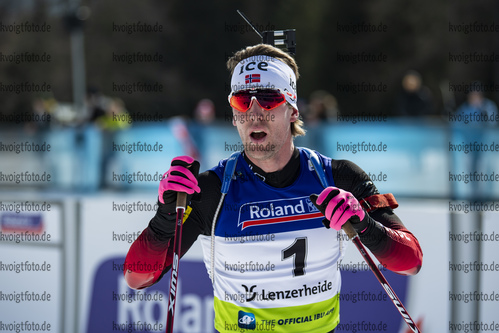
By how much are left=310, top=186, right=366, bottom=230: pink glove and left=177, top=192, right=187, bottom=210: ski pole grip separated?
2.01 feet

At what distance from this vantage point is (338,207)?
2836 millimetres

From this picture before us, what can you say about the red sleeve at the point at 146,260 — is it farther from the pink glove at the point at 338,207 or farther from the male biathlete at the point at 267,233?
the pink glove at the point at 338,207

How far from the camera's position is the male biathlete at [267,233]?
10.2 ft

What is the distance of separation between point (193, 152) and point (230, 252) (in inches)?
291

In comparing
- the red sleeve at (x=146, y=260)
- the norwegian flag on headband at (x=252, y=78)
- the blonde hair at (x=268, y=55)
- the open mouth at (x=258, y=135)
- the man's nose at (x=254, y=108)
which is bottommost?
the red sleeve at (x=146, y=260)

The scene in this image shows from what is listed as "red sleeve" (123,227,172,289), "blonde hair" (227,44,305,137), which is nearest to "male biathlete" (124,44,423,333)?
"red sleeve" (123,227,172,289)

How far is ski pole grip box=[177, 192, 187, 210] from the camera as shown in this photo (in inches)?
116

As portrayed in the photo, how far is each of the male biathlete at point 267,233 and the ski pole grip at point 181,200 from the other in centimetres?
6

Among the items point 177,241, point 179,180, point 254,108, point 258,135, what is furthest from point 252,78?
point 177,241

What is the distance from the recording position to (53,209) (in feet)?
19.5

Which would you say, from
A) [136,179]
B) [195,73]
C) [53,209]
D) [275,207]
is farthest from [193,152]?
[195,73]

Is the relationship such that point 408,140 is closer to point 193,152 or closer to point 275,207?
point 193,152

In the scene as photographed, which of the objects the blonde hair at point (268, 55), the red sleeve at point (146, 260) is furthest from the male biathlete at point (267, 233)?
the blonde hair at point (268, 55)

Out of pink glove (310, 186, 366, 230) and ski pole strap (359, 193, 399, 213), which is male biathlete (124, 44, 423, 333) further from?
pink glove (310, 186, 366, 230)
